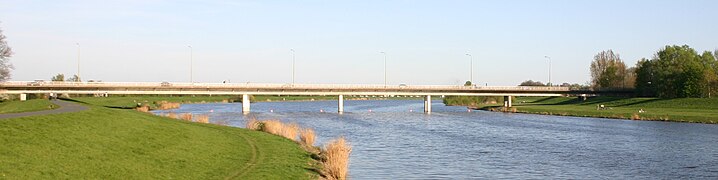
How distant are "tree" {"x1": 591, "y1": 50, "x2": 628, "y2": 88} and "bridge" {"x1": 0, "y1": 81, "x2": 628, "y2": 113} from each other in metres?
13.1

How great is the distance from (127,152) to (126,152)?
0.26ft

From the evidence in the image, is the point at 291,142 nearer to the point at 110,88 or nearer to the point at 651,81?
the point at 110,88

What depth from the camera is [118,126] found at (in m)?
38.0

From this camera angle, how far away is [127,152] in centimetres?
2995

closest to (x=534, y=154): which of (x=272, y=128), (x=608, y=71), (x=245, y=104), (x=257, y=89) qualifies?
(x=272, y=128)

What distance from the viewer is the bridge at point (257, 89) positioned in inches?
4518

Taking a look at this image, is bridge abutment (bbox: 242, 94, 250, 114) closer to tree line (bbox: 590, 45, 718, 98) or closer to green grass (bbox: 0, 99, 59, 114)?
green grass (bbox: 0, 99, 59, 114)

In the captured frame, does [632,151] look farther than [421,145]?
No

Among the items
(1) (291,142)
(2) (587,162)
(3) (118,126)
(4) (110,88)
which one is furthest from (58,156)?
(4) (110,88)

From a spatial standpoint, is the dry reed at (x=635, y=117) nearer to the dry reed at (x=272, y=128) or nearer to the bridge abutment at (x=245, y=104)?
the dry reed at (x=272, y=128)

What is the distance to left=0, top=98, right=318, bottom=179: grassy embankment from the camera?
2428 centimetres

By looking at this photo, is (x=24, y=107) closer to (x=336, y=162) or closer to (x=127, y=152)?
(x=127, y=152)

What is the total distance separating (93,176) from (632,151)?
127ft

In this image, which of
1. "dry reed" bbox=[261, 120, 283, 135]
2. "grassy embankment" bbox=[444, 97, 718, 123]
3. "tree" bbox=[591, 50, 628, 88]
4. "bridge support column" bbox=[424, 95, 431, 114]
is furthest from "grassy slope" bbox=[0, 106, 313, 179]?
"tree" bbox=[591, 50, 628, 88]
